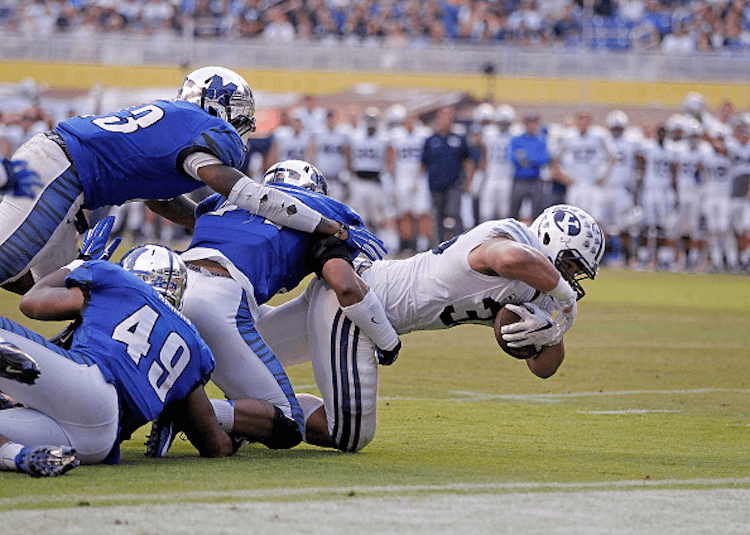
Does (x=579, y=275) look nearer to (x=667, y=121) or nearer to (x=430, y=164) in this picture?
(x=430, y=164)

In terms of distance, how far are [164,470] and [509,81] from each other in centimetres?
2030

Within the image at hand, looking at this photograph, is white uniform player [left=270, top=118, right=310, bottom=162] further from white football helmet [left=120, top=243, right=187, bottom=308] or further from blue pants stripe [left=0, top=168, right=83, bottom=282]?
white football helmet [left=120, top=243, right=187, bottom=308]

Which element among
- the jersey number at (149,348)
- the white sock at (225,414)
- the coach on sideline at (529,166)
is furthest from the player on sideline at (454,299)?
the coach on sideline at (529,166)

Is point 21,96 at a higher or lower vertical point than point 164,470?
lower

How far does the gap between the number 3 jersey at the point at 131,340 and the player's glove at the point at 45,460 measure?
0.33 m

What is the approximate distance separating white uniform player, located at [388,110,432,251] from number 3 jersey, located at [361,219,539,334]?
40.7ft

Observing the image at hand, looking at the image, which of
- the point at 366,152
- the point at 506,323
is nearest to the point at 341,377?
the point at 506,323

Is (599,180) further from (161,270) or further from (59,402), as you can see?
(59,402)

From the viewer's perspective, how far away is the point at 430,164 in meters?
16.8

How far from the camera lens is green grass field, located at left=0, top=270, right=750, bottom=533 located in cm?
359

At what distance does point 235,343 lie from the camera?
186 inches

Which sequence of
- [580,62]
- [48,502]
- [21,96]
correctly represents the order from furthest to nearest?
1. [580,62]
2. [21,96]
3. [48,502]

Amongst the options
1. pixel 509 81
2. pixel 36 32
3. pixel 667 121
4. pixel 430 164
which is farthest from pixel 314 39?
pixel 430 164

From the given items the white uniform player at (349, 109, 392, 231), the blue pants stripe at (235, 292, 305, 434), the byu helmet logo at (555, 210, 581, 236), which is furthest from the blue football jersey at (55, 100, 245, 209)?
the white uniform player at (349, 109, 392, 231)
